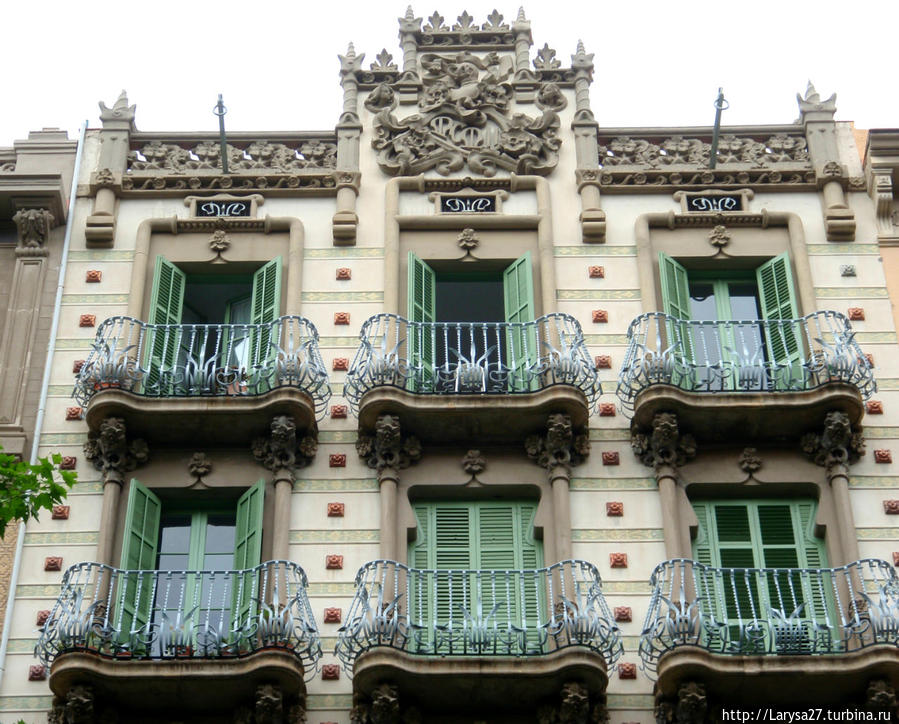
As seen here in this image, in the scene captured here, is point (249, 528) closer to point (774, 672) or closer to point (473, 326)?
point (473, 326)

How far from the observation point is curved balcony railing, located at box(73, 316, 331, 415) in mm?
22406

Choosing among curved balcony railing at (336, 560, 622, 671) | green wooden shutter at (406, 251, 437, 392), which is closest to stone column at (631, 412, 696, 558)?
curved balcony railing at (336, 560, 622, 671)

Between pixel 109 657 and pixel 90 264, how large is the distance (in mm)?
6602

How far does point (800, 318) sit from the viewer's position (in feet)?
76.5

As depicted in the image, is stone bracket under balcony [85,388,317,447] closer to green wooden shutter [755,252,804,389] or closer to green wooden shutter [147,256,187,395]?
green wooden shutter [147,256,187,395]

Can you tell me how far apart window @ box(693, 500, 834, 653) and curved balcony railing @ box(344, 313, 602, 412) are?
7.55 ft

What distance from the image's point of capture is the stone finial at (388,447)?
22.0 metres

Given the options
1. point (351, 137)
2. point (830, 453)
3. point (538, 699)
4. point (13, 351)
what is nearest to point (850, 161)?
point (830, 453)

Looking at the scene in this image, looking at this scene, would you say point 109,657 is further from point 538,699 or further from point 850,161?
point 850,161

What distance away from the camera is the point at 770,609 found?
20.2 metres

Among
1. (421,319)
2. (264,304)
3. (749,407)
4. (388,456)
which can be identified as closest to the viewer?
(749,407)

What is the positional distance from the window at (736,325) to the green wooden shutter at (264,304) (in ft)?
16.6

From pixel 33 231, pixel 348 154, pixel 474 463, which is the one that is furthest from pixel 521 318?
pixel 33 231

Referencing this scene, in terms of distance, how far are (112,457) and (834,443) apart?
8696 millimetres
